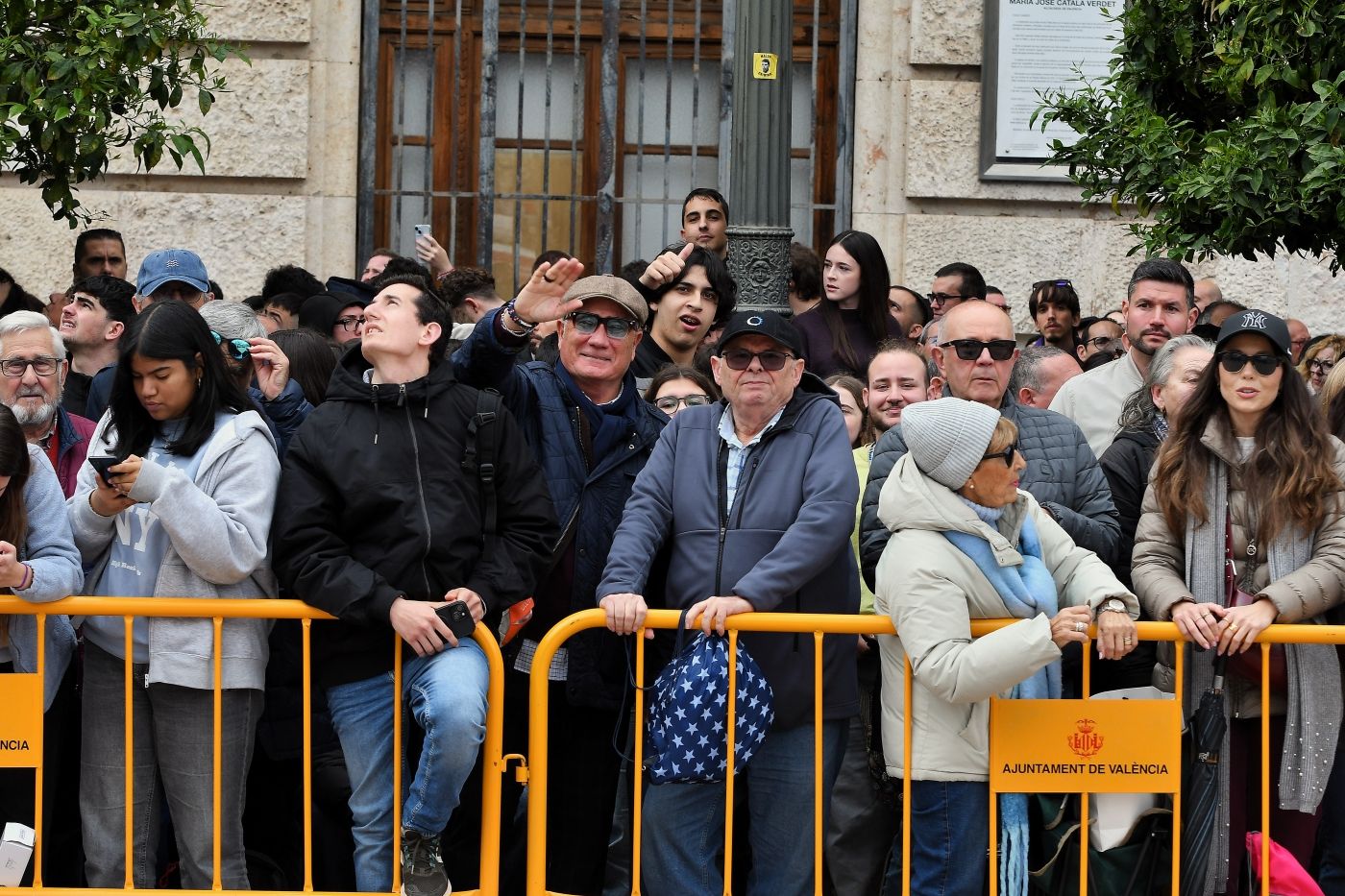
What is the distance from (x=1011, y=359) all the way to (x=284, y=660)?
2366 millimetres

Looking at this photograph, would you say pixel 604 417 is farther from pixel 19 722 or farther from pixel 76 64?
pixel 76 64

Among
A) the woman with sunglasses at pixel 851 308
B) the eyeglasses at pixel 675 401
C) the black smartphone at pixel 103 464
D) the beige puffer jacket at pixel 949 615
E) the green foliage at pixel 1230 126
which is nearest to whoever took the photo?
the beige puffer jacket at pixel 949 615

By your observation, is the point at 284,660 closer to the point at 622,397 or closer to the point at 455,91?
the point at 622,397

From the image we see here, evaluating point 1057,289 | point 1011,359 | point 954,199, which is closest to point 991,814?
point 1011,359

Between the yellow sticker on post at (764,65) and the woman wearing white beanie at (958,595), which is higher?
the yellow sticker on post at (764,65)

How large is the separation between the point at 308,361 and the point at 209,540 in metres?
1.47

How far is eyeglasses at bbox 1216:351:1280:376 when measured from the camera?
16.6ft

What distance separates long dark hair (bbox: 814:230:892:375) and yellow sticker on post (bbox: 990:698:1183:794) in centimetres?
263

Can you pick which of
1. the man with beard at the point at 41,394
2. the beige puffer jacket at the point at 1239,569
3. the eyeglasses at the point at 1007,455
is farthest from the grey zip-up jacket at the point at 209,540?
the beige puffer jacket at the point at 1239,569

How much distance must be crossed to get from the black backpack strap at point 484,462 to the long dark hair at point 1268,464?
1.95 metres

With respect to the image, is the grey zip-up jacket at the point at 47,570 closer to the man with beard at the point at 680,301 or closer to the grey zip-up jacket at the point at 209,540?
the grey zip-up jacket at the point at 209,540

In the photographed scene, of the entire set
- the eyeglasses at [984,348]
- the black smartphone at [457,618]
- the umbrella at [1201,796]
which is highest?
the eyeglasses at [984,348]

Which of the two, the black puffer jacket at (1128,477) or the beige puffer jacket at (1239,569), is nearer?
the beige puffer jacket at (1239,569)

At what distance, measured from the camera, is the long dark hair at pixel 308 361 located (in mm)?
6012
